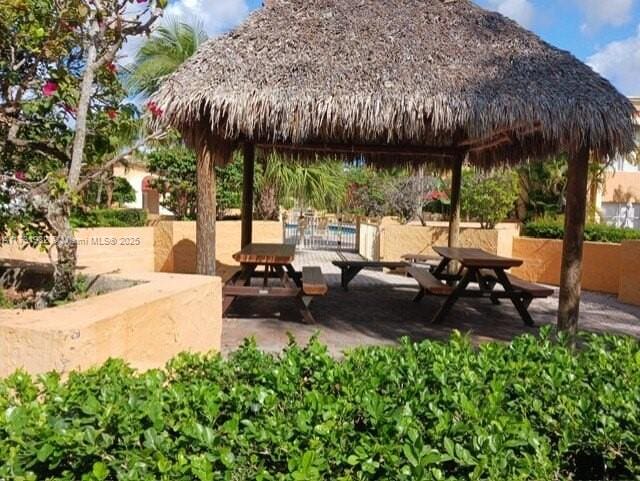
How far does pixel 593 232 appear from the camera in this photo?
9.80 metres

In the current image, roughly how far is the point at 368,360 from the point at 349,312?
4.63m

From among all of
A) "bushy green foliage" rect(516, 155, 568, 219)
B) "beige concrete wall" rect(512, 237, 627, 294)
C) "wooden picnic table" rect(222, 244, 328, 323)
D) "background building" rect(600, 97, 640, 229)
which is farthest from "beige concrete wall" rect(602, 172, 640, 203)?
"wooden picnic table" rect(222, 244, 328, 323)

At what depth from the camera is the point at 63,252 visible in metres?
Result: 3.56

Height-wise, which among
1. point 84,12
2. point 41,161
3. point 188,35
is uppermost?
point 188,35

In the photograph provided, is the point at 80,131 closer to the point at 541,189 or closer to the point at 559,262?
the point at 559,262

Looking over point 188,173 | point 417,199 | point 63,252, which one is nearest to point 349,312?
point 63,252

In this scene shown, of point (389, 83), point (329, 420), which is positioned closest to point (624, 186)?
point (389, 83)

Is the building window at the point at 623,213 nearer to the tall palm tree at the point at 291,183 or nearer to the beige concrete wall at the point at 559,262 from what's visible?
the beige concrete wall at the point at 559,262

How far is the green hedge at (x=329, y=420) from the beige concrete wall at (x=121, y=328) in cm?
45

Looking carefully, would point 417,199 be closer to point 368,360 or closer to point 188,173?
point 188,173

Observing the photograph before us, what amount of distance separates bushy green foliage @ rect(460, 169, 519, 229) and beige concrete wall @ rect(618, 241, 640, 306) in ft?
15.3

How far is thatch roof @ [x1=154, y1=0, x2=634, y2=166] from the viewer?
17.1 ft

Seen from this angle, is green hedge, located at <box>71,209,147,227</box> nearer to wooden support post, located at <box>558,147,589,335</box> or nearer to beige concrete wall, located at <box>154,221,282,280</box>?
beige concrete wall, located at <box>154,221,282,280</box>

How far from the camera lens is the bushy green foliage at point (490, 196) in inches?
528
